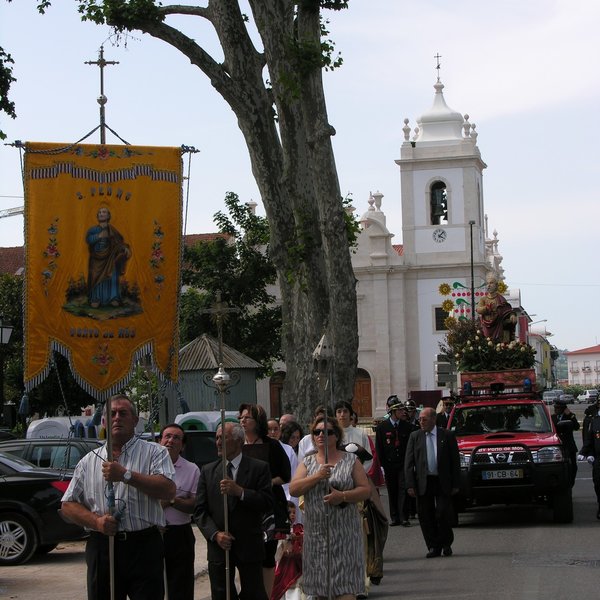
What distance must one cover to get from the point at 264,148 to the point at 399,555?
637cm

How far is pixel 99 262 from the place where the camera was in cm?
959

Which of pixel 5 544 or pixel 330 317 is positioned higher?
pixel 330 317

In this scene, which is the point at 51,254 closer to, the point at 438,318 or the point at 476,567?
the point at 476,567

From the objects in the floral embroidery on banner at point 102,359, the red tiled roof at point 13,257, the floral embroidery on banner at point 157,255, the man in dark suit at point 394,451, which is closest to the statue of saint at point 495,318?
the man in dark suit at point 394,451

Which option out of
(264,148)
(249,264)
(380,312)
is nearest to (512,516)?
(264,148)

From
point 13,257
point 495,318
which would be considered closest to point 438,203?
point 13,257

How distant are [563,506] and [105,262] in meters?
10.4

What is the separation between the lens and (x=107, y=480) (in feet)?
25.7

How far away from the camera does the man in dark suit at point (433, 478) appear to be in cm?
1556

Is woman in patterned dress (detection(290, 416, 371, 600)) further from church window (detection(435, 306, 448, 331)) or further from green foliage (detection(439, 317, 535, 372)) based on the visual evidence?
church window (detection(435, 306, 448, 331))

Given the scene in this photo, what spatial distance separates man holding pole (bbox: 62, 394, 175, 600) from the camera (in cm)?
804

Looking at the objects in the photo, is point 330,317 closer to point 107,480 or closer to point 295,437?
point 295,437

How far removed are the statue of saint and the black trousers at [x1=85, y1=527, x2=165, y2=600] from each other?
16.1m

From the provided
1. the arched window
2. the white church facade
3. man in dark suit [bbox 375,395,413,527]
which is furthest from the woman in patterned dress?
the arched window
